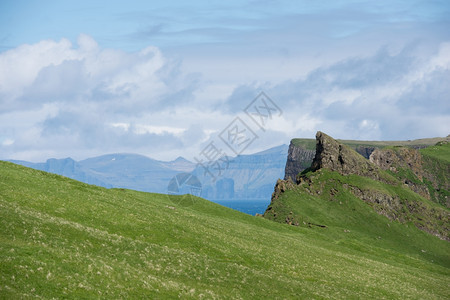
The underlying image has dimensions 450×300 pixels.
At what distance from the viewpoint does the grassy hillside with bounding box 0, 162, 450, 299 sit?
2725cm

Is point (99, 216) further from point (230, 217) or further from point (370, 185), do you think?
point (370, 185)

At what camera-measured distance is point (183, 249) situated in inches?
1860

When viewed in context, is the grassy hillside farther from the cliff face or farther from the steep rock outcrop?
the steep rock outcrop

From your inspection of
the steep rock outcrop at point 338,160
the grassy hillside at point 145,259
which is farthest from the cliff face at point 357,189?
the grassy hillside at point 145,259

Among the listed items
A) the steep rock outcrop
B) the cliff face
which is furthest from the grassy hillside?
the steep rock outcrop

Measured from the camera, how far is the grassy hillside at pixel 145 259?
27250 millimetres

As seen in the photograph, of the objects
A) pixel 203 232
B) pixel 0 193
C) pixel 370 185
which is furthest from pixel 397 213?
pixel 0 193

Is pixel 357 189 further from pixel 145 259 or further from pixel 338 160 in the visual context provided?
pixel 145 259

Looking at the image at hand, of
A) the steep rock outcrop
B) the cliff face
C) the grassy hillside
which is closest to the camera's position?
the grassy hillside

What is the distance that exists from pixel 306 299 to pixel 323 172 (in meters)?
134

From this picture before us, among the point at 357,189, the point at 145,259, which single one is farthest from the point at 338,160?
the point at 145,259

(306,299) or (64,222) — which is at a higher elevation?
(64,222)

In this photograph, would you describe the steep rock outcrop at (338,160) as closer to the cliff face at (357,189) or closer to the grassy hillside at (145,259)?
the cliff face at (357,189)

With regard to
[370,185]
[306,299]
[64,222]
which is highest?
[370,185]
